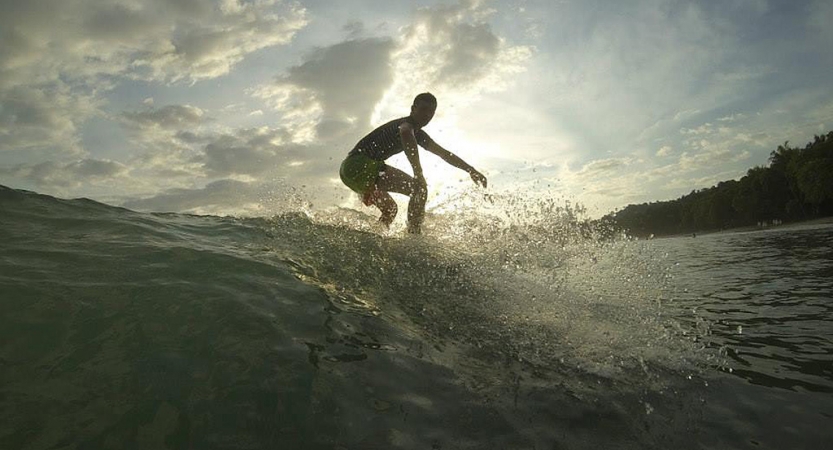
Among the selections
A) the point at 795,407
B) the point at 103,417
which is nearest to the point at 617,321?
the point at 795,407

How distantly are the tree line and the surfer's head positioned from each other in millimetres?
38939

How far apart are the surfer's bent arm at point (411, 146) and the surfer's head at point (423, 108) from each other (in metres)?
0.24

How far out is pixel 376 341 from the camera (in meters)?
3.89

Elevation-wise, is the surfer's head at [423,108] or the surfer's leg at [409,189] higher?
the surfer's head at [423,108]

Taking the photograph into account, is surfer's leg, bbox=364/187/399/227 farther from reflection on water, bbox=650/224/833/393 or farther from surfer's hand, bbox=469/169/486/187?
reflection on water, bbox=650/224/833/393

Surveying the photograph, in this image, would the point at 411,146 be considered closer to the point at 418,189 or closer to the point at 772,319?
the point at 418,189

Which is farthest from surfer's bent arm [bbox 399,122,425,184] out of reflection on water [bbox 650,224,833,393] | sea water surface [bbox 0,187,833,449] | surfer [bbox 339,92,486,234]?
reflection on water [bbox 650,224,833,393]

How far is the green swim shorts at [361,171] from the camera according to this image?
7543 mm

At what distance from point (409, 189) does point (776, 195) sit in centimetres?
8683

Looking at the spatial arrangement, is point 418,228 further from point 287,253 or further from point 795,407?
point 795,407

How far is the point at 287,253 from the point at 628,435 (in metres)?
4.66

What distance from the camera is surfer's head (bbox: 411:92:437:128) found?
7.20m

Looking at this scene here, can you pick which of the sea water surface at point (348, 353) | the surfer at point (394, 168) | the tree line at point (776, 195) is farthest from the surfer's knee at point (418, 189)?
the tree line at point (776, 195)

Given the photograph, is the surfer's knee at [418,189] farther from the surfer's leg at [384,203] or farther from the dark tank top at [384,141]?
the dark tank top at [384,141]
